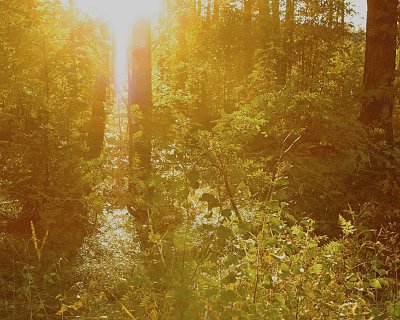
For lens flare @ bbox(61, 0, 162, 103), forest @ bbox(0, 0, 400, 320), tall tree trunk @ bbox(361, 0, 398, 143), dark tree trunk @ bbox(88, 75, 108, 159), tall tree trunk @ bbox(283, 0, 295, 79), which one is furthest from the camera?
tall tree trunk @ bbox(283, 0, 295, 79)

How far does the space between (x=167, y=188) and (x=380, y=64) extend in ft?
21.8

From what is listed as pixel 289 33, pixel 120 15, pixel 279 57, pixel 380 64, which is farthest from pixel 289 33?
pixel 120 15

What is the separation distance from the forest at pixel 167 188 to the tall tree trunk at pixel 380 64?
1.0 inches

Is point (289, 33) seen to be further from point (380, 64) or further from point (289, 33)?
point (380, 64)

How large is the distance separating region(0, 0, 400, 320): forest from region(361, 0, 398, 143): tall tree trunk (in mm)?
26

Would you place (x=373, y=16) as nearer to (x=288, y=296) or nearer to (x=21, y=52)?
(x=21, y=52)

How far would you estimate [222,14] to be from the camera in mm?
20312

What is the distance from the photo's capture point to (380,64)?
9.73 metres

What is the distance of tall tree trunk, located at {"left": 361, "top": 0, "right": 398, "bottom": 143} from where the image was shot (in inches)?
372

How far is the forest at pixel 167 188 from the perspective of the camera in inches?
145

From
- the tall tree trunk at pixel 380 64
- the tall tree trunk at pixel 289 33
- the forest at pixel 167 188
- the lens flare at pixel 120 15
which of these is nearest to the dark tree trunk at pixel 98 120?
the forest at pixel 167 188

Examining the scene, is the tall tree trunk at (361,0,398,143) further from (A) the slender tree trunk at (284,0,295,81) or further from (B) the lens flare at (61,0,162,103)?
(B) the lens flare at (61,0,162,103)

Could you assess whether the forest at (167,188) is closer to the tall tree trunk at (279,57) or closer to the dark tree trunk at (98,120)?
the dark tree trunk at (98,120)

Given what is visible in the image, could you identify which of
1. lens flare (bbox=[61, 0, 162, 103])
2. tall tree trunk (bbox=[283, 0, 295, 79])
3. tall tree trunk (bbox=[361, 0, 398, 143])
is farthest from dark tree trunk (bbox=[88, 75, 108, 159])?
tall tree trunk (bbox=[283, 0, 295, 79])
